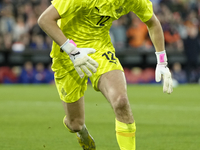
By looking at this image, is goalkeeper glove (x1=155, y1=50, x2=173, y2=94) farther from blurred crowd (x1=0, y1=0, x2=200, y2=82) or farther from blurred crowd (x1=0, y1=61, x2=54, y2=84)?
blurred crowd (x1=0, y1=61, x2=54, y2=84)

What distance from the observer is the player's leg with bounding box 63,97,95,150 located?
5.12 metres

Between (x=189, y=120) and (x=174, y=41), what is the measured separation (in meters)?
9.29

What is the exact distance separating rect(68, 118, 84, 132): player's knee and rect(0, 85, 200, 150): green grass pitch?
0.38 m

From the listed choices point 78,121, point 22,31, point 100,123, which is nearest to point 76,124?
point 78,121

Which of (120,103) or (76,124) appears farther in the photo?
(76,124)

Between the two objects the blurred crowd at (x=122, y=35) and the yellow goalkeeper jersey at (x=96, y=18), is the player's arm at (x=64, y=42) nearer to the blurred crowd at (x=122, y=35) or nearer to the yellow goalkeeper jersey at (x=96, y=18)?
the yellow goalkeeper jersey at (x=96, y=18)

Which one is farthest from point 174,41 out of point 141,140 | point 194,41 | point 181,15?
point 141,140

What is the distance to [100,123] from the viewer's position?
297 inches

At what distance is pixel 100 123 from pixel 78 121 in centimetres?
240

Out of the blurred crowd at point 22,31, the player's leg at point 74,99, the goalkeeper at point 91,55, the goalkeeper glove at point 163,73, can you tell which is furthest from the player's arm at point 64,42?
the blurred crowd at point 22,31

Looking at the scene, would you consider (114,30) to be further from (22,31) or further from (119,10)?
(119,10)

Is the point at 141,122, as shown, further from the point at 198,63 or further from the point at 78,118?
the point at 198,63

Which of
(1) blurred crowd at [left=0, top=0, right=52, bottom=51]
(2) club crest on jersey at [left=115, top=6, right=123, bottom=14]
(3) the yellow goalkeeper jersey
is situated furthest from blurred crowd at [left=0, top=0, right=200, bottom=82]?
(2) club crest on jersey at [left=115, top=6, right=123, bottom=14]

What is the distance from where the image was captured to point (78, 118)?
5180 mm
